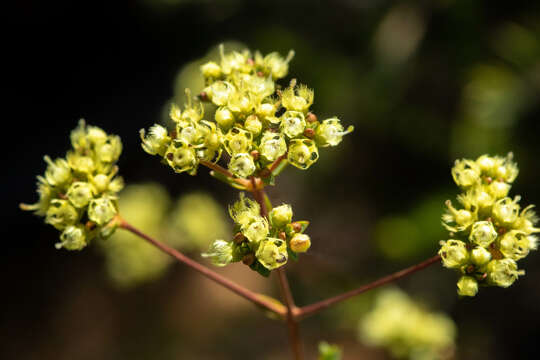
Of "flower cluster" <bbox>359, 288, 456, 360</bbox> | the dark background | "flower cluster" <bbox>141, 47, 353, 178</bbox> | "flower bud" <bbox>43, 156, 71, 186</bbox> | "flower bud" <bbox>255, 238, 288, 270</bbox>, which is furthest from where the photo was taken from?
the dark background

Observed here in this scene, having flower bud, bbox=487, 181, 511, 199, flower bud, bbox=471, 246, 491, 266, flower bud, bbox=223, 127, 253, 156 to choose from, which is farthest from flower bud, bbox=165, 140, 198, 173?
flower bud, bbox=487, 181, 511, 199

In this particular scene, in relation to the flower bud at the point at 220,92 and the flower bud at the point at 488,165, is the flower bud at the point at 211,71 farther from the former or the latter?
the flower bud at the point at 488,165

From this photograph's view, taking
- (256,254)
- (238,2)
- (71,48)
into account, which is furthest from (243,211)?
(71,48)

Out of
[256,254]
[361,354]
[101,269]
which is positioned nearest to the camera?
[256,254]

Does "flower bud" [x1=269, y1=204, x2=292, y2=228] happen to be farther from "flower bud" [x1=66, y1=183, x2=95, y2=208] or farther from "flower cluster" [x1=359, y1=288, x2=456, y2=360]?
"flower cluster" [x1=359, y1=288, x2=456, y2=360]

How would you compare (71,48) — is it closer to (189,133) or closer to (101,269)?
(101,269)

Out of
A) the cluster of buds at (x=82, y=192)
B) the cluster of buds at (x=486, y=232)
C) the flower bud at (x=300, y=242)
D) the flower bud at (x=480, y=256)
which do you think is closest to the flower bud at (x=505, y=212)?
the cluster of buds at (x=486, y=232)

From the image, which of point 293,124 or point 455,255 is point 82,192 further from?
point 455,255
